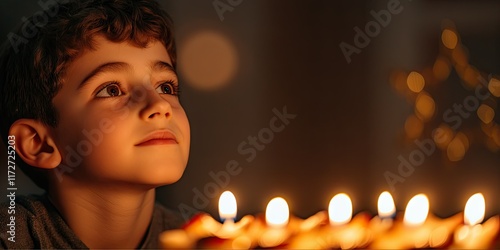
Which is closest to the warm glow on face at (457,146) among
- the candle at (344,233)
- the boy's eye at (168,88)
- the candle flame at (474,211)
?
the candle flame at (474,211)

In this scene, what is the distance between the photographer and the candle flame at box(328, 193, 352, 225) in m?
0.85

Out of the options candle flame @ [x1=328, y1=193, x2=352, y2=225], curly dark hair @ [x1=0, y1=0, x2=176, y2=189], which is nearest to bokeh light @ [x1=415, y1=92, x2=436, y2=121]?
candle flame @ [x1=328, y1=193, x2=352, y2=225]

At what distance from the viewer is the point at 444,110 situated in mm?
1430

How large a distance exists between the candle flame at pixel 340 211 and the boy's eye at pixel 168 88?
29cm

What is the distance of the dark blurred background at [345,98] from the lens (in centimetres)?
138

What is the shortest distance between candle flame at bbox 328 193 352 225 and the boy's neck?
0.88 feet

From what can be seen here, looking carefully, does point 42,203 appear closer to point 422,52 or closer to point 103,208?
point 103,208

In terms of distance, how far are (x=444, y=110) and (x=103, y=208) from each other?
0.87m

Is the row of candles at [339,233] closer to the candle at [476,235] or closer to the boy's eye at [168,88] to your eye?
the candle at [476,235]

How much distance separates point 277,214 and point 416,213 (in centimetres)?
19

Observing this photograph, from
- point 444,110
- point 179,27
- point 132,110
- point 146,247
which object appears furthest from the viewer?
point 444,110

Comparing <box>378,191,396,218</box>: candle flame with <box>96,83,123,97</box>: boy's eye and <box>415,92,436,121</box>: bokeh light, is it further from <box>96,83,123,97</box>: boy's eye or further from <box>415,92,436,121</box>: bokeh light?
<box>415,92,436,121</box>: bokeh light

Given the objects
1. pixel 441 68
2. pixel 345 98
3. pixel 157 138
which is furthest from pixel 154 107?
pixel 441 68

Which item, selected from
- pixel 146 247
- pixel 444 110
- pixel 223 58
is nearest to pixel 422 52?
pixel 444 110
